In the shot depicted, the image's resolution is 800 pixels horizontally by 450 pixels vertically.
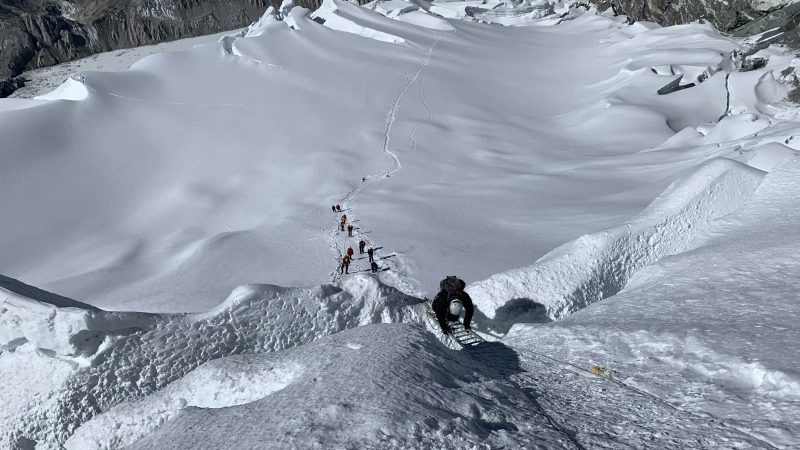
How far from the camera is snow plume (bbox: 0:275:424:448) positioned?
6.04 metres

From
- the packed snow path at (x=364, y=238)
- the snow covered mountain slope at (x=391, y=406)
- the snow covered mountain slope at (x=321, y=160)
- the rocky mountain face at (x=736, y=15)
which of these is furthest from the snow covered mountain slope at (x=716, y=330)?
the rocky mountain face at (x=736, y=15)

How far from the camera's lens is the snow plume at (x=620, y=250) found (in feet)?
25.3

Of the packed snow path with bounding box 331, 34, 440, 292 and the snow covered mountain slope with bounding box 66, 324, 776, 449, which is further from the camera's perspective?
the packed snow path with bounding box 331, 34, 440, 292

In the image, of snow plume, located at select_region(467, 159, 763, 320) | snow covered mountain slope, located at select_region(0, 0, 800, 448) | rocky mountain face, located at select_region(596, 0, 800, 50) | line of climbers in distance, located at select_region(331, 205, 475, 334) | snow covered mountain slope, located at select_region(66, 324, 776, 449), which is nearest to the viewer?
snow covered mountain slope, located at select_region(66, 324, 776, 449)

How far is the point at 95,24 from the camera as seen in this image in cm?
7131

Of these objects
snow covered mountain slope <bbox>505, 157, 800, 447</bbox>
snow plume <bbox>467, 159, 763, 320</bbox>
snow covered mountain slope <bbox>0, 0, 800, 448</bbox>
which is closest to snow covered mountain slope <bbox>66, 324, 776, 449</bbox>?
snow covered mountain slope <bbox>0, 0, 800, 448</bbox>

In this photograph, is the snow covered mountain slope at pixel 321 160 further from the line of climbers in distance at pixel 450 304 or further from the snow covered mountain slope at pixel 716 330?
the line of climbers in distance at pixel 450 304

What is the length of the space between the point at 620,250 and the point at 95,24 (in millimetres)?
76101

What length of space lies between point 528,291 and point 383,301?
175 centimetres

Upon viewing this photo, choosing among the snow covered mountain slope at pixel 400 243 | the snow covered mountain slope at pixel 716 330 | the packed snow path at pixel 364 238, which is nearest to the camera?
the snow covered mountain slope at pixel 716 330

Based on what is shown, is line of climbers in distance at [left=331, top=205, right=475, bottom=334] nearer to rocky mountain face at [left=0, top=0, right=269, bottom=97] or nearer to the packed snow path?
the packed snow path

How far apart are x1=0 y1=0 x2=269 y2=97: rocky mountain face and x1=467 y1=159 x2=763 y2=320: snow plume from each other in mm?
69709

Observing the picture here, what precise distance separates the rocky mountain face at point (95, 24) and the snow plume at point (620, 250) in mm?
69709

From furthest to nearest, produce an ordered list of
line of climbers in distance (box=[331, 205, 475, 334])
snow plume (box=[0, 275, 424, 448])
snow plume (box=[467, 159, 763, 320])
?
snow plume (box=[467, 159, 763, 320]) < line of climbers in distance (box=[331, 205, 475, 334]) < snow plume (box=[0, 275, 424, 448])
